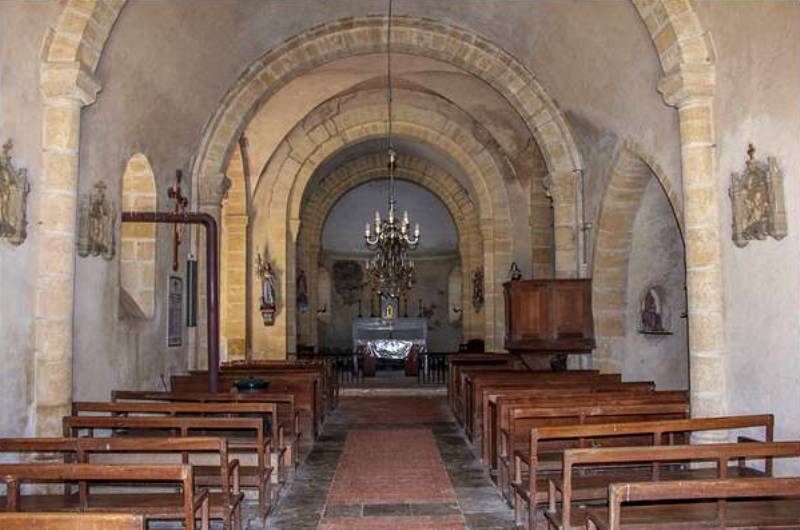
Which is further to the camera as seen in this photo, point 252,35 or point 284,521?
point 252,35

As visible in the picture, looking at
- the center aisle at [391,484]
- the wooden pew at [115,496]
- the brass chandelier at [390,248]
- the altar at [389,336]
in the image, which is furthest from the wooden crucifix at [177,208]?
the altar at [389,336]

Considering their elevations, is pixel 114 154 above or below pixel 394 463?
above

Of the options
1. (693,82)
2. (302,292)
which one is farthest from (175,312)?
(302,292)

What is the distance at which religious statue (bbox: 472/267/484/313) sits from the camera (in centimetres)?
1984

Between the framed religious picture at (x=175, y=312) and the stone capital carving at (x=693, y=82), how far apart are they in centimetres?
662

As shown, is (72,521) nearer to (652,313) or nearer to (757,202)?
(757,202)

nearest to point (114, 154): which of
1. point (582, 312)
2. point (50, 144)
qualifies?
point (50, 144)

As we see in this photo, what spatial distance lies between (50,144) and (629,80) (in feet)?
19.5

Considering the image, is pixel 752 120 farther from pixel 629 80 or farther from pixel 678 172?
pixel 629 80

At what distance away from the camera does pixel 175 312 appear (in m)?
A: 10.9

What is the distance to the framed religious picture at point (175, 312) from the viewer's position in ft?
34.7

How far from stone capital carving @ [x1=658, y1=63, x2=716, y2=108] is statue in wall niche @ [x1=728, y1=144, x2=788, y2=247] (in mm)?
904

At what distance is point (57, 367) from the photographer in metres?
6.48

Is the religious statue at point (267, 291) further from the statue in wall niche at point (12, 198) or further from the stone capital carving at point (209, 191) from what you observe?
the statue in wall niche at point (12, 198)
